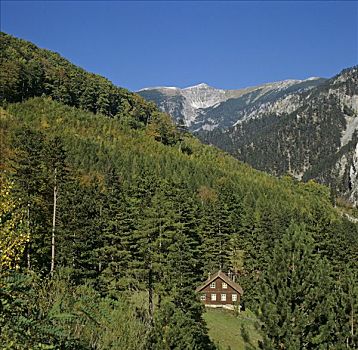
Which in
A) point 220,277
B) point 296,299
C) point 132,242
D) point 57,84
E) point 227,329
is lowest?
point 227,329

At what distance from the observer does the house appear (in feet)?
178

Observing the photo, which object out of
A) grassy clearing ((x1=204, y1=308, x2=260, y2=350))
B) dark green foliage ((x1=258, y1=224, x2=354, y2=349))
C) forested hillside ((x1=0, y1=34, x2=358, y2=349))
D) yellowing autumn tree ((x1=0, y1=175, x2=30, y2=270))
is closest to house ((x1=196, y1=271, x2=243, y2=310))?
forested hillside ((x1=0, y1=34, x2=358, y2=349))

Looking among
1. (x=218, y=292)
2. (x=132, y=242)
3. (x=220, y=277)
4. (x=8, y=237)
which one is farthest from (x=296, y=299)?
(x=218, y=292)

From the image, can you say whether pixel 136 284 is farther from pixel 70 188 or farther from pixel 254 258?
pixel 254 258

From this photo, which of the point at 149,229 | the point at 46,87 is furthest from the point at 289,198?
the point at 149,229

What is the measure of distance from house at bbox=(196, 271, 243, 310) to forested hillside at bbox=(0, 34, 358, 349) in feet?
3.72

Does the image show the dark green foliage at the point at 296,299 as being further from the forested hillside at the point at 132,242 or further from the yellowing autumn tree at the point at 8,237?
the yellowing autumn tree at the point at 8,237

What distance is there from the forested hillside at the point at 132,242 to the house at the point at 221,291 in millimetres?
1134

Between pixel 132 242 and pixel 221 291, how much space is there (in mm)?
18578

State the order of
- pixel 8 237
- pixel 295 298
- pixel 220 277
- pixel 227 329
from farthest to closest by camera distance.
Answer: pixel 220 277
pixel 227 329
pixel 295 298
pixel 8 237

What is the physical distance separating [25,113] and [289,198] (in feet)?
172

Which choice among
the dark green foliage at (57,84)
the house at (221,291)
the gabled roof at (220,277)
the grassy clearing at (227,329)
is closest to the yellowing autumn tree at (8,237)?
the grassy clearing at (227,329)

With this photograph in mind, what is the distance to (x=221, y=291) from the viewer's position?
5484 centimetres

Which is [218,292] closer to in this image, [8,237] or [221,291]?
[221,291]
